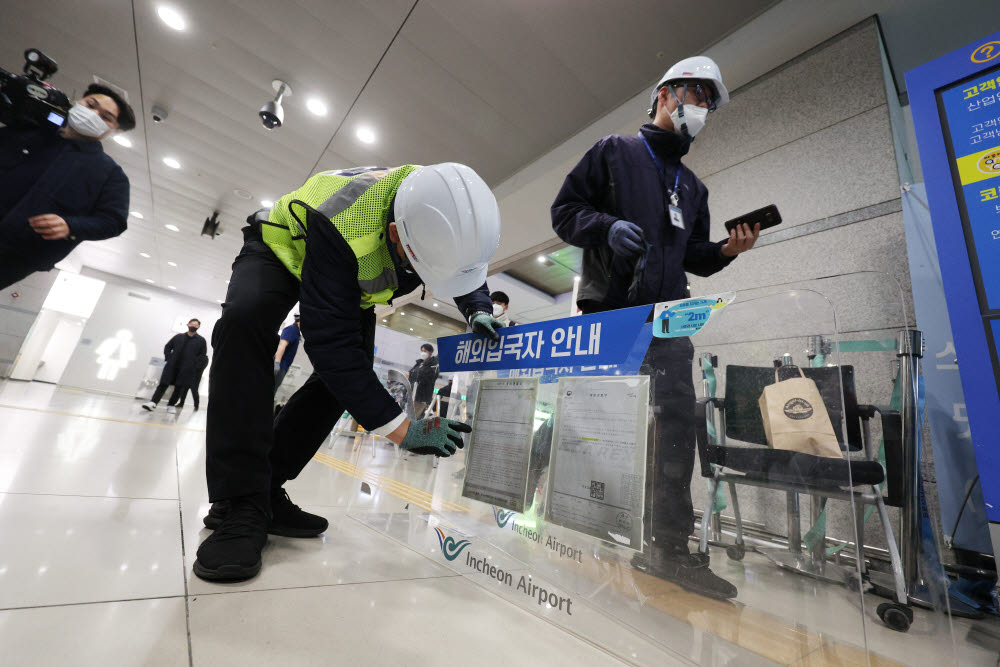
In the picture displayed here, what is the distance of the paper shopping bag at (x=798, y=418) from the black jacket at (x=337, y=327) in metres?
0.74

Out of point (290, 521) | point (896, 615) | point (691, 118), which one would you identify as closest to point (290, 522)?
point (290, 521)

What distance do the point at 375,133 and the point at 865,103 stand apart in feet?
12.3

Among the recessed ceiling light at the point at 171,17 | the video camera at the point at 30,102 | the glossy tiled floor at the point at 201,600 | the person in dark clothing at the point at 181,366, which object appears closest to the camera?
the glossy tiled floor at the point at 201,600

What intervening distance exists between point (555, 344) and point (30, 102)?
2.59 meters

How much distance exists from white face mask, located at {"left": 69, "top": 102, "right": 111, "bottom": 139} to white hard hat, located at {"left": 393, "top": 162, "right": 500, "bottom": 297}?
2.14 meters

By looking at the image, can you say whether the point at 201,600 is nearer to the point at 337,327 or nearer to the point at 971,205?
the point at 337,327

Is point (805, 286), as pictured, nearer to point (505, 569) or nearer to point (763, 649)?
point (763, 649)

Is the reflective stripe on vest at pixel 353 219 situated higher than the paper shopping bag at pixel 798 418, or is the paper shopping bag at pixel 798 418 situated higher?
the reflective stripe on vest at pixel 353 219

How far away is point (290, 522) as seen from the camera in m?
1.04

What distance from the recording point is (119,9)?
3.05 metres

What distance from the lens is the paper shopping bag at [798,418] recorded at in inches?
23.7

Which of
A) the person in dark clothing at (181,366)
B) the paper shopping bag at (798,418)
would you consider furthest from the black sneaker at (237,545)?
the person in dark clothing at (181,366)

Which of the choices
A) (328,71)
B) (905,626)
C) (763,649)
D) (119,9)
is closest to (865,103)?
(905,626)

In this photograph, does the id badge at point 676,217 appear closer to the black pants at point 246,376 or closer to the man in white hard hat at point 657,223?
the man in white hard hat at point 657,223
